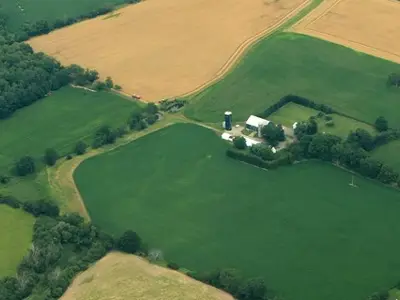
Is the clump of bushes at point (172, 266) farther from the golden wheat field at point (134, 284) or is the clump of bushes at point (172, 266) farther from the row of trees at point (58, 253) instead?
the row of trees at point (58, 253)

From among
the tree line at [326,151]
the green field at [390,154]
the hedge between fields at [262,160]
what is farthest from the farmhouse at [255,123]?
the green field at [390,154]

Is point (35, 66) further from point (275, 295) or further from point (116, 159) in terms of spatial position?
point (275, 295)

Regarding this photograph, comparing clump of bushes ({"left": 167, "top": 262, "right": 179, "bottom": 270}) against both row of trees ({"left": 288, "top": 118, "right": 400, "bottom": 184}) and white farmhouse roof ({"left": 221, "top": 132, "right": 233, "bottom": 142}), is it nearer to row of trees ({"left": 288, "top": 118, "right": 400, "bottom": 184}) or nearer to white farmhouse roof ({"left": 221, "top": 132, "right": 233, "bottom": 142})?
row of trees ({"left": 288, "top": 118, "right": 400, "bottom": 184})

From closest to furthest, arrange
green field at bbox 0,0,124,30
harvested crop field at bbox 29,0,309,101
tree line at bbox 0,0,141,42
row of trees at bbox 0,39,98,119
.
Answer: row of trees at bbox 0,39,98,119, harvested crop field at bbox 29,0,309,101, tree line at bbox 0,0,141,42, green field at bbox 0,0,124,30

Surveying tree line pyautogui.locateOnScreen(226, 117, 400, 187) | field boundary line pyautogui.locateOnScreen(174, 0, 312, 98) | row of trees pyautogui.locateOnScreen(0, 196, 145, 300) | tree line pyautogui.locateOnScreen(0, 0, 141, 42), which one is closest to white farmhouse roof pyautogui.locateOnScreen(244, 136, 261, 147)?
tree line pyautogui.locateOnScreen(226, 117, 400, 187)

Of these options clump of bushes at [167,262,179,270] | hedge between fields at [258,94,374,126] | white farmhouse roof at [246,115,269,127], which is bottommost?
clump of bushes at [167,262,179,270]

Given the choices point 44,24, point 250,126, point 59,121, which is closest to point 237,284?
point 250,126
